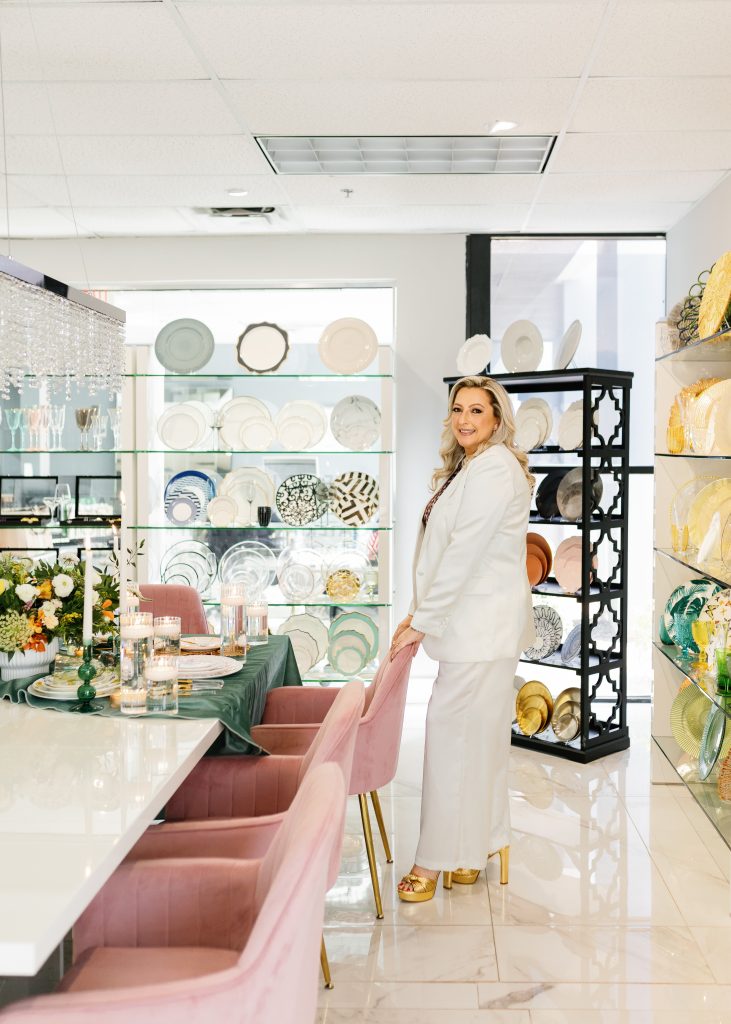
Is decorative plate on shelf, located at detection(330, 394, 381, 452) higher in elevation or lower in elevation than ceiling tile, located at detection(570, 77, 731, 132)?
lower

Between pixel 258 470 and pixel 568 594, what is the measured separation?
180 cm

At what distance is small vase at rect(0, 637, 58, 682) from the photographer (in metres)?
2.78

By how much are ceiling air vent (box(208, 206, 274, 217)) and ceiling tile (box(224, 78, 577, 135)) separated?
3.81 feet

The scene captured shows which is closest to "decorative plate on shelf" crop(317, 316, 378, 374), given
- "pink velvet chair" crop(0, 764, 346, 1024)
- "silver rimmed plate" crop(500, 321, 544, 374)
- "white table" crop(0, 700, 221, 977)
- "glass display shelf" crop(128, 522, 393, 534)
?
"silver rimmed plate" crop(500, 321, 544, 374)

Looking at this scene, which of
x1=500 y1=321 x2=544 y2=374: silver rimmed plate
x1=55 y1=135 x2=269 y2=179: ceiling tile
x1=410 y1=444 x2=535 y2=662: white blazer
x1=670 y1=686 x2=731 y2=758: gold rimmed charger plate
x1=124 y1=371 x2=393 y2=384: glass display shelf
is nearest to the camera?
x1=410 y1=444 x2=535 y2=662: white blazer

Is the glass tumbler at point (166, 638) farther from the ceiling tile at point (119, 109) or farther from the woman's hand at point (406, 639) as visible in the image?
the ceiling tile at point (119, 109)

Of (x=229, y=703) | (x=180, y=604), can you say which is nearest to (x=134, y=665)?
(x=229, y=703)

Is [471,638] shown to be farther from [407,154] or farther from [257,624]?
[407,154]

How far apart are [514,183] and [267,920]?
4.01 meters

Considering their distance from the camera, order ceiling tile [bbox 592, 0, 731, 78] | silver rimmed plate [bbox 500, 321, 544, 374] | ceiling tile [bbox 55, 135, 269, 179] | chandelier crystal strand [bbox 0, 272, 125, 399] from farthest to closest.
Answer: silver rimmed plate [bbox 500, 321, 544, 374] → ceiling tile [bbox 55, 135, 269, 179] → chandelier crystal strand [bbox 0, 272, 125, 399] → ceiling tile [bbox 592, 0, 731, 78]

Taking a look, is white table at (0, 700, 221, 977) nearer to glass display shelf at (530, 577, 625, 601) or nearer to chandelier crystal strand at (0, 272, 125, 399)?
chandelier crystal strand at (0, 272, 125, 399)

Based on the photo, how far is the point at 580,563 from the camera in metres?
4.54

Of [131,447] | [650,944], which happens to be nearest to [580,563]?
[650,944]

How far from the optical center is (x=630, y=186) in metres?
4.59
